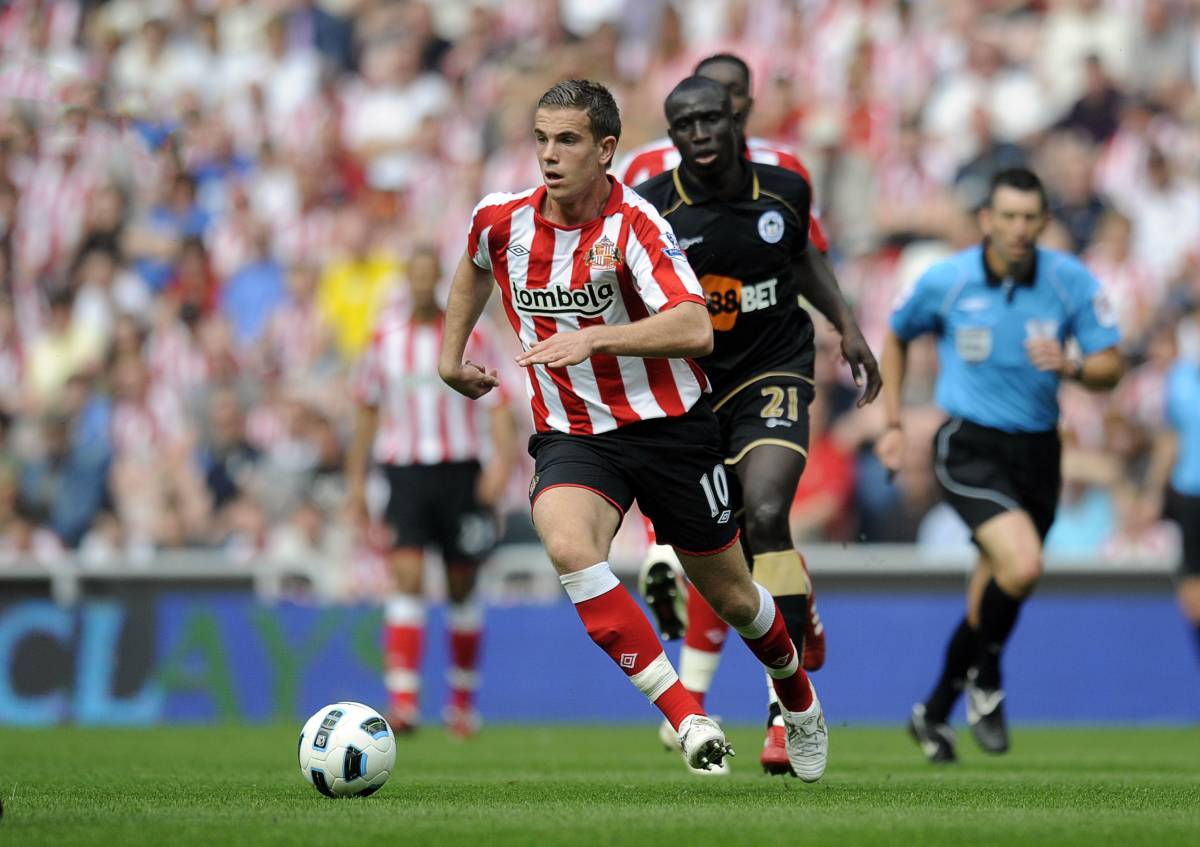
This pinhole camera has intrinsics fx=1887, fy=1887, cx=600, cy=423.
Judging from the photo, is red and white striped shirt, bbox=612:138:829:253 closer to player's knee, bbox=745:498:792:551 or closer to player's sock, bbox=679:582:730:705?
player's knee, bbox=745:498:792:551

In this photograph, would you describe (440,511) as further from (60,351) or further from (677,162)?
(60,351)

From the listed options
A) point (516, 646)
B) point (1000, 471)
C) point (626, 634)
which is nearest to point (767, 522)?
point (626, 634)

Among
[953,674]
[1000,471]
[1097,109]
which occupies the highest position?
[1097,109]

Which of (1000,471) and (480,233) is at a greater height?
(480,233)

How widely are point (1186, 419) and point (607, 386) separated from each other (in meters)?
7.64

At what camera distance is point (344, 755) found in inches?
254

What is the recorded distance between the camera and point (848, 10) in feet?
58.0

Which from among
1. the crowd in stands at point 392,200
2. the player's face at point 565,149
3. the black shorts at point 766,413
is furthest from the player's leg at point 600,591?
the crowd in stands at point 392,200

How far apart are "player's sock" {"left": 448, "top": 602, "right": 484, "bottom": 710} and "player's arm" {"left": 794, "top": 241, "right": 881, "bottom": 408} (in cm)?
483

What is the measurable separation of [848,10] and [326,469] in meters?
6.66

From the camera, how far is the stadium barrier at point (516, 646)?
13.7 metres

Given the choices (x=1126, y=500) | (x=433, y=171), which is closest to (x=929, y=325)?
(x=1126, y=500)

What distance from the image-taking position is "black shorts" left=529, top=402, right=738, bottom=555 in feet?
21.0

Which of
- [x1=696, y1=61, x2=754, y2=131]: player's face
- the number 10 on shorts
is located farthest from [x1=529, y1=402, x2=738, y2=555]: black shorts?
[x1=696, y1=61, x2=754, y2=131]: player's face
